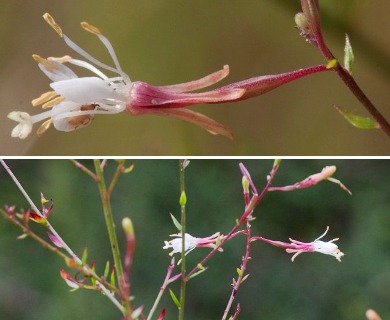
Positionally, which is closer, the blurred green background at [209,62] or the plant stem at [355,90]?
the plant stem at [355,90]

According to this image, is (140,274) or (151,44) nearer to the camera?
(140,274)

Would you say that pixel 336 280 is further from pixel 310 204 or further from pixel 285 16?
pixel 285 16

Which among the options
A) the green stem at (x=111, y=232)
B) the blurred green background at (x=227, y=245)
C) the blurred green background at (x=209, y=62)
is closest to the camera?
the green stem at (x=111, y=232)

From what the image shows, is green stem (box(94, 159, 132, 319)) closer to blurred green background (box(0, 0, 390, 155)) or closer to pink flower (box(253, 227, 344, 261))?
pink flower (box(253, 227, 344, 261))

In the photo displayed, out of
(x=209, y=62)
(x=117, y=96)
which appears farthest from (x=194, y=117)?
(x=209, y=62)

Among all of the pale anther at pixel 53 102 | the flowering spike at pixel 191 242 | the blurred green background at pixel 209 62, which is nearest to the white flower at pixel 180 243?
the flowering spike at pixel 191 242

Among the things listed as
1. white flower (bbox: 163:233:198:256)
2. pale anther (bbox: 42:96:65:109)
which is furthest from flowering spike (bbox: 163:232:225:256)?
pale anther (bbox: 42:96:65:109)

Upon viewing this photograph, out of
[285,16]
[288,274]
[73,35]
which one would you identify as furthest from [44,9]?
[288,274]

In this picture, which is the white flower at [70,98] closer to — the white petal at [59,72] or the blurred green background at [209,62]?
the white petal at [59,72]
